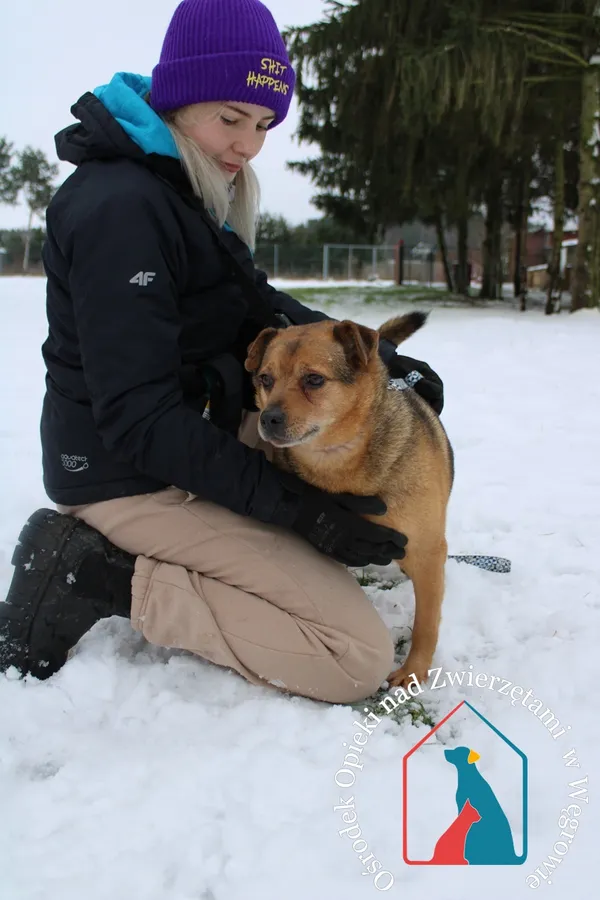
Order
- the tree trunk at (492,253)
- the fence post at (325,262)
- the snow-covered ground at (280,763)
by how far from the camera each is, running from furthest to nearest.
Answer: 1. the fence post at (325,262)
2. the tree trunk at (492,253)
3. the snow-covered ground at (280,763)

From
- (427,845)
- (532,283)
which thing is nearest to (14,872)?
(427,845)

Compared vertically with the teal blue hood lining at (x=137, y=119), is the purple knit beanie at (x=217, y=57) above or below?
above

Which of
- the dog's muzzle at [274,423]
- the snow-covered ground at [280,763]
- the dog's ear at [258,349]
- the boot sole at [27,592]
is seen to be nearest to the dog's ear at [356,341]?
the dog's ear at [258,349]

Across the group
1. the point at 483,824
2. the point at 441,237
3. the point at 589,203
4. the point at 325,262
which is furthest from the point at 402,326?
the point at 325,262

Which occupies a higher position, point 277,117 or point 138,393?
point 277,117

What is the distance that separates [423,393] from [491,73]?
10093 mm

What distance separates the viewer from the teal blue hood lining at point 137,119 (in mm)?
2330

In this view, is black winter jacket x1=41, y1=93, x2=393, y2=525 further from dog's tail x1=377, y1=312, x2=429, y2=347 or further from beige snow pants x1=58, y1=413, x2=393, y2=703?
dog's tail x1=377, y1=312, x2=429, y2=347

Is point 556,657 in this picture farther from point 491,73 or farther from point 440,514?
point 491,73

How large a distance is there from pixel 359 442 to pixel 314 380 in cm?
29

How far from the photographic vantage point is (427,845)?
1.77 m

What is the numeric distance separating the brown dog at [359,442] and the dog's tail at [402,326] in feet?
2.14

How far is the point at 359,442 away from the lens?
103 inches

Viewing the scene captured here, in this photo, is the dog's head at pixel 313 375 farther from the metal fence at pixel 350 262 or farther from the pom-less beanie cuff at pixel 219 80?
the metal fence at pixel 350 262
